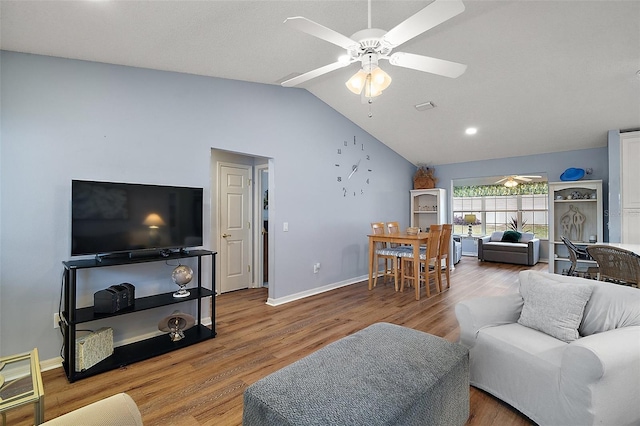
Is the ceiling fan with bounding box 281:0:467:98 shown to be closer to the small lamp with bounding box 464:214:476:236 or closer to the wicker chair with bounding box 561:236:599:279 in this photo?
the wicker chair with bounding box 561:236:599:279

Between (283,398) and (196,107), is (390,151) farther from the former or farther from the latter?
(283,398)

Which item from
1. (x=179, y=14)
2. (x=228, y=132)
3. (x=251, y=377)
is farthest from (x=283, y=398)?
(x=228, y=132)

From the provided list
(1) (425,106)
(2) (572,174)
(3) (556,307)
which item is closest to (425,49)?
(1) (425,106)

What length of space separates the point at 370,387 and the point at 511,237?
26.5ft

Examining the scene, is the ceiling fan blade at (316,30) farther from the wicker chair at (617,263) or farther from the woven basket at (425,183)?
the woven basket at (425,183)

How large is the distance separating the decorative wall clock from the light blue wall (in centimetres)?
43

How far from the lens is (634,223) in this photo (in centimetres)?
432

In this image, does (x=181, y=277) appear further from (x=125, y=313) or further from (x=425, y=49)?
A: (x=425, y=49)

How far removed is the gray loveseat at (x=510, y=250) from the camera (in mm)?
7332

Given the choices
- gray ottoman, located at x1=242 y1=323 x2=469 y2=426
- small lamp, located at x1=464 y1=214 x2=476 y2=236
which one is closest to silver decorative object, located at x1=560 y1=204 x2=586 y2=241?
small lamp, located at x1=464 y1=214 x2=476 y2=236

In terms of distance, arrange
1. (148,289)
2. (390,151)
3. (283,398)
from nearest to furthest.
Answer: (283,398) < (148,289) < (390,151)

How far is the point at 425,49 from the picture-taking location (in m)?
3.25

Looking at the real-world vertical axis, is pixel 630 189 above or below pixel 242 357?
above

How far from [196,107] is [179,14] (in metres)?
1.25
